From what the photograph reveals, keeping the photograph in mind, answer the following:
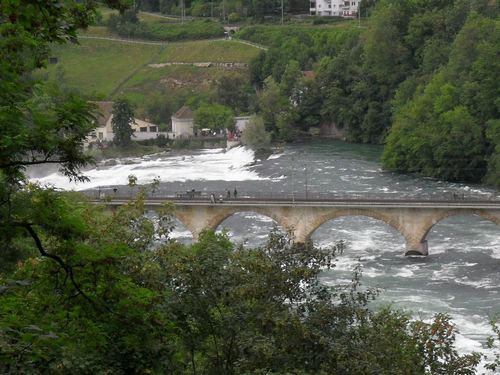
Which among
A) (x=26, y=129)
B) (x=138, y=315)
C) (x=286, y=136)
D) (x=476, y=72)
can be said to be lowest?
(x=286, y=136)

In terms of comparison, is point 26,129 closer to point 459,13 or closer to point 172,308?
point 172,308

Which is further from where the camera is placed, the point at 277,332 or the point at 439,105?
the point at 439,105

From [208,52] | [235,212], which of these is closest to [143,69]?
[208,52]

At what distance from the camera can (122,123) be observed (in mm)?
98562

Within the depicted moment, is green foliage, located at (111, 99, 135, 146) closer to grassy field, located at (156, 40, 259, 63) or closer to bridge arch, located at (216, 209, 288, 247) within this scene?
grassy field, located at (156, 40, 259, 63)

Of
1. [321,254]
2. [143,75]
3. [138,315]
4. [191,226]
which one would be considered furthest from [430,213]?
[143,75]

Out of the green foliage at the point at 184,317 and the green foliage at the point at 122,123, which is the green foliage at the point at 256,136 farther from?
the green foliage at the point at 184,317

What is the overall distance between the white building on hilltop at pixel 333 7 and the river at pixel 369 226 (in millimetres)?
44403

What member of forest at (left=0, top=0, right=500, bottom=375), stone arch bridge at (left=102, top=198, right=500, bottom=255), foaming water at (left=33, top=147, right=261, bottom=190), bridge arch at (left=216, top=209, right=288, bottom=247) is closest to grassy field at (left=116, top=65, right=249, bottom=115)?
foaming water at (left=33, top=147, right=261, bottom=190)

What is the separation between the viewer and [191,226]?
185 ft

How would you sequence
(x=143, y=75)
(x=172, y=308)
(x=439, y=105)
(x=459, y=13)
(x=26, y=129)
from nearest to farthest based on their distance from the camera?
(x=26, y=129)
(x=172, y=308)
(x=439, y=105)
(x=459, y=13)
(x=143, y=75)

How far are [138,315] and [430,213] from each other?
41.8 meters

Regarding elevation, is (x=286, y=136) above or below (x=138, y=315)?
below

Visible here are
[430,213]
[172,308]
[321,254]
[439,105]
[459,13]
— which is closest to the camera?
[172,308]
